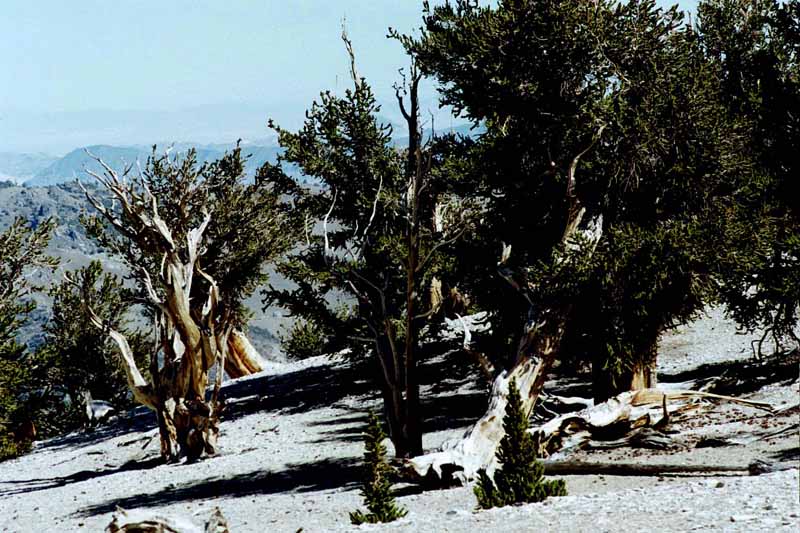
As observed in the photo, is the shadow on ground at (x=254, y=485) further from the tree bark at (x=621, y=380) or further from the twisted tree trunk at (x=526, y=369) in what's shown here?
the tree bark at (x=621, y=380)

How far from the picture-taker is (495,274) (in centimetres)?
1805

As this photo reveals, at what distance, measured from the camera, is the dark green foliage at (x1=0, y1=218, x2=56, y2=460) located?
85.6 ft

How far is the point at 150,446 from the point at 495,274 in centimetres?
1147

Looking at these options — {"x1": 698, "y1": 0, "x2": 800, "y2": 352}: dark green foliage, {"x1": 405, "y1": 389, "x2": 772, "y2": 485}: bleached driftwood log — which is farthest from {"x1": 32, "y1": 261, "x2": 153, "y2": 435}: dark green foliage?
{"x1": 698, "y1": 0, "x2": 800, "y2": 352}: dark green foliage

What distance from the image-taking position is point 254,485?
55.2ft

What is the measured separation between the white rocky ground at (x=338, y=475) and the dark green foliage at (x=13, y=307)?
1.53 m

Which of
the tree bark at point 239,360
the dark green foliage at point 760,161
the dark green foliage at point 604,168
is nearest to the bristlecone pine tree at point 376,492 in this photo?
the dark green foliage at point 604,168

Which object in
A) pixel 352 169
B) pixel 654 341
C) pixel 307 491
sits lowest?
pixel 307 491

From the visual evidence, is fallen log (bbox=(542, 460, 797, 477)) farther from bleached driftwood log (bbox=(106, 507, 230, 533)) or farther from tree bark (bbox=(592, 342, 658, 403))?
bleached driftwood log (bbox=(106, 507, 230, 533))

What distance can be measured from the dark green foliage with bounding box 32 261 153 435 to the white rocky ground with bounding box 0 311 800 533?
346 centimetres

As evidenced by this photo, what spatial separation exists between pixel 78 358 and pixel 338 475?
20.2 metres

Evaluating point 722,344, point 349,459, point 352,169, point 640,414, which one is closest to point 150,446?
point 349,459

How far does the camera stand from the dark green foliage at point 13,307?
26094 mm

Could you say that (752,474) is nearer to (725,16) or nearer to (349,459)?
(349,459)
